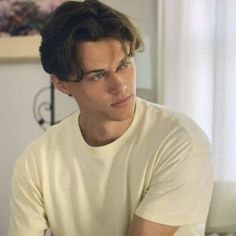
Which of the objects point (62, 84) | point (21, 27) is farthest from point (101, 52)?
point (21, 27)

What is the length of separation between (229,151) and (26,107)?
1058 mm

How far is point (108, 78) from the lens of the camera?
1.14 metres

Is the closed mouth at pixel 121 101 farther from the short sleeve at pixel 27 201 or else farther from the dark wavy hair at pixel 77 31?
the short sleeve at pixel 27 201

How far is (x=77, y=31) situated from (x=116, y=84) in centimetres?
18

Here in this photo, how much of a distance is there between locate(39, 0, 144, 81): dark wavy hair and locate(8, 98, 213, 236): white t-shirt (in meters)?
0.20

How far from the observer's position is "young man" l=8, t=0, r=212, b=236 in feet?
3.65

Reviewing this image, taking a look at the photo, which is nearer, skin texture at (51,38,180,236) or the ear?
skin texture at (51,38,180,236)

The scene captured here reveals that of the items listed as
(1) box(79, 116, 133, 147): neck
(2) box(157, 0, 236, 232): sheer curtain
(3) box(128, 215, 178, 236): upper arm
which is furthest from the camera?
(2) box(157, 0, 236, 232): sheer curtain

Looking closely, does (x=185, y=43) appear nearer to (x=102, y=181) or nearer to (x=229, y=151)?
(x=229, y=151)

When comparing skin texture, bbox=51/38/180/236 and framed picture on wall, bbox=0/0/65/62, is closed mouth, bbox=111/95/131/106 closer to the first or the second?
skin texture, bbox=51/38/180/236

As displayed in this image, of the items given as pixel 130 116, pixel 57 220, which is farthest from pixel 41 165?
pixel 130 116

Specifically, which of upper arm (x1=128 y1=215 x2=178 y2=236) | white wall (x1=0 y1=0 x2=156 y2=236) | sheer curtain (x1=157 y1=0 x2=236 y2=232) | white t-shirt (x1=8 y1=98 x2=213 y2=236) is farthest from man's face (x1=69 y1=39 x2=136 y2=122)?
white wall (x1=0 y1=0 x2=156 y2=236)

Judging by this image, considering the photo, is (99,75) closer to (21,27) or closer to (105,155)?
(105,155)

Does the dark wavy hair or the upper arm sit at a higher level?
the dark wavy hair
